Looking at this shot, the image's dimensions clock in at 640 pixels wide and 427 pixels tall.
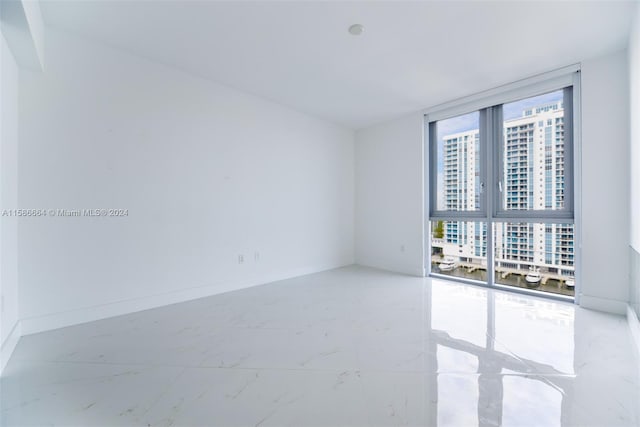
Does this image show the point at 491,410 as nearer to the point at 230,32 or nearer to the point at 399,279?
the point at 399,279

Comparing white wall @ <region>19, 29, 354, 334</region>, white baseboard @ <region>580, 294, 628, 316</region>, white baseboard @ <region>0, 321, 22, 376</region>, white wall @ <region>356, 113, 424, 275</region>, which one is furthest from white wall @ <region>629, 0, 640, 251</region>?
white baseboard @ <region>0, 321, 22, 376</region>

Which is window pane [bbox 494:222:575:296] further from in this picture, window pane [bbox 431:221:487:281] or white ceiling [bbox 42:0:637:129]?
white ceiling [bbox 42:0:637:129]

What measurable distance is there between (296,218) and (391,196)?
1.72 m

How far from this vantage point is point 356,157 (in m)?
5.39

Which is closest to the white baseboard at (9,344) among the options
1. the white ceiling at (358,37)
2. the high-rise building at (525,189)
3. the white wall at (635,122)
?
the white ceiling at (358,37)

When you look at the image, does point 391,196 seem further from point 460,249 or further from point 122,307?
point 122,307

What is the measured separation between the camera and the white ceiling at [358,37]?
2209 mm

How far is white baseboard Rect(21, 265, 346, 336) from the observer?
234 centimetres

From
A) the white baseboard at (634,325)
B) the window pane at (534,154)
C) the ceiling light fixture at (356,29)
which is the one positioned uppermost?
the ceiling light fixture at (356,29)

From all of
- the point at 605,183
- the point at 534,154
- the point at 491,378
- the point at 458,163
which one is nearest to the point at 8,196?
the point at 491,378

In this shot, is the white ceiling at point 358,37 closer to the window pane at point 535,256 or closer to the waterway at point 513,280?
the window pane at point 535,256

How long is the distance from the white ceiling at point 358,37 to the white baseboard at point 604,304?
99.1 inches

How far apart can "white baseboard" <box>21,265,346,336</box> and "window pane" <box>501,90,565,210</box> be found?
11.8ft

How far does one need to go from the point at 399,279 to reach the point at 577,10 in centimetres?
341
